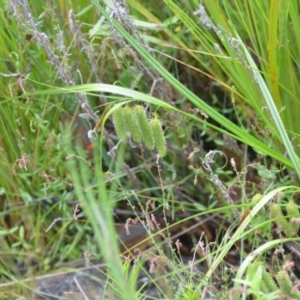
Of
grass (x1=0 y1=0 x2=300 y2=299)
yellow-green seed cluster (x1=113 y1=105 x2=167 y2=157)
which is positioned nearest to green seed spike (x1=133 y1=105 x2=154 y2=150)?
yellow-green seed cluster (x1=113 y1=105 x2=167 y2=157)

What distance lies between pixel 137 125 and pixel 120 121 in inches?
1.3

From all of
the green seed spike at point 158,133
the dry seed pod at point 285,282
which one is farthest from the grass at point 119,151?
the dry seed pod at point 285,282

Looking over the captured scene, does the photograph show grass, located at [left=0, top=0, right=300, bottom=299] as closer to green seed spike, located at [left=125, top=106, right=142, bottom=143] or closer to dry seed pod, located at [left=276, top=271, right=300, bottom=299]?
green seed spike, located at [left=125, top=106, right=142, bottom=143]

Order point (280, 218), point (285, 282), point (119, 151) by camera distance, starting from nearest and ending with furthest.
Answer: point (285, 282)
point (280, 218)
point (119, 151)

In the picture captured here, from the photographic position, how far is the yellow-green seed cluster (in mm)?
1115

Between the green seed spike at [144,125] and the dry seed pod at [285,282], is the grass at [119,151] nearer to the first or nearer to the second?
the green seed spike at [144,125]

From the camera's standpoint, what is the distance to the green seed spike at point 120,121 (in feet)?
3.64

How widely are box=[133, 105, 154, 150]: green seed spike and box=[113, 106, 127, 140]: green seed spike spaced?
26mm

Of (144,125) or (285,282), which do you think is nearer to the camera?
(285,282)

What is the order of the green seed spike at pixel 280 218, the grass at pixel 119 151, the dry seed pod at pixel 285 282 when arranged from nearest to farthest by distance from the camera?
the dry seed pod at pixel 285 282 < the green seed spike at pixel 280 218 < the grass at pixel 119 151

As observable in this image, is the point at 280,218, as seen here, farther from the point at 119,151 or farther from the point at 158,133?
the point at 119,151

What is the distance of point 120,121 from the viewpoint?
3.69 feet

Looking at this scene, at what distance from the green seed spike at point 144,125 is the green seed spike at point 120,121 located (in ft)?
0.09

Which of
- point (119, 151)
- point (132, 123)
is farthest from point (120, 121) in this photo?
point (119, 151)
